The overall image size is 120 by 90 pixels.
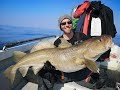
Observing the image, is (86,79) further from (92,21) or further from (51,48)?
(92,21)

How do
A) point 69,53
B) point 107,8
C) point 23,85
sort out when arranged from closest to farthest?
point 69,53 < point 23,85 < point 107,8

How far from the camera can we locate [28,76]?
499 centimetres

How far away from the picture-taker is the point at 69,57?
Result: 396 cm

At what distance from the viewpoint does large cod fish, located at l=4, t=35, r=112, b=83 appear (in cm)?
385

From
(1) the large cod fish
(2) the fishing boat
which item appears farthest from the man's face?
(2) the fishing boat

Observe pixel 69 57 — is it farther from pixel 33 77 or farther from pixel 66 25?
pixel 33 77

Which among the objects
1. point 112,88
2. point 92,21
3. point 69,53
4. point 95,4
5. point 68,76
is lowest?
point 112,88

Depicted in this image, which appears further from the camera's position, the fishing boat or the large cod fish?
the fishing boat

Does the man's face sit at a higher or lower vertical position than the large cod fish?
higher

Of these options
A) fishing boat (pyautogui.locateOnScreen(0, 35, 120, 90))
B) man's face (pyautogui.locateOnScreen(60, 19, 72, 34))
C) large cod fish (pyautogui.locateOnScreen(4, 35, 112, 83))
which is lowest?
fishing boat (pyautogui.locateOnScreen(0, 35, 120, 90))

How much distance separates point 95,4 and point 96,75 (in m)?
2.00

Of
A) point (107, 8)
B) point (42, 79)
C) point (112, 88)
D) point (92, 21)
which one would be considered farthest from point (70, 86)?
point (107, 8)

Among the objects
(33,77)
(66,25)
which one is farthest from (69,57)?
(33,77)

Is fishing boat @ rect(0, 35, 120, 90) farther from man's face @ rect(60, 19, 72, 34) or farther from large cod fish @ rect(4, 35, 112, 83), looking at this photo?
man's face @ rect(60, 19, 72, 34)
